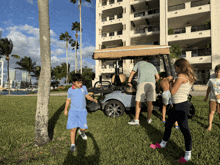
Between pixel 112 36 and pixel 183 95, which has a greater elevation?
pixel 112 36

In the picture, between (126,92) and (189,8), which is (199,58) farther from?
(126,92)

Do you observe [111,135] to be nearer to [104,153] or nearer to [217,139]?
[104,153]

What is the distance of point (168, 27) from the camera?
2041 centimetres

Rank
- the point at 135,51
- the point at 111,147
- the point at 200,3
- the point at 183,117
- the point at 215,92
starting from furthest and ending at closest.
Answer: the point at 200,3 → the point at 135,51 → the point at 215,92 → the point at 111,147 → the point at 183,117

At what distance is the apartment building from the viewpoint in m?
16.5

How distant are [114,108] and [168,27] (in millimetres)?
21293

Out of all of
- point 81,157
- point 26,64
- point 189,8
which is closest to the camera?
point 81,157

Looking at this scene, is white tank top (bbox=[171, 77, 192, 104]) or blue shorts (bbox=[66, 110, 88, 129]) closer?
white tank top (bbox=[171, 77, 192, 104])

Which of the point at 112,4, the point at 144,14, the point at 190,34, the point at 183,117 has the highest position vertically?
the point at 112,4

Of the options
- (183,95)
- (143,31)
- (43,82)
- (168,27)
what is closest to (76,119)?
(43,82)

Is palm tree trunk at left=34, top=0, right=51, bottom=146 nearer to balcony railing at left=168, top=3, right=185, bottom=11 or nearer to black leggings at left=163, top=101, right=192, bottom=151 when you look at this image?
black leggings at left=163, top=101, right=192, bottom=151

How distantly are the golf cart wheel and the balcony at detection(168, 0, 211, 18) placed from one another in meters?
19.6

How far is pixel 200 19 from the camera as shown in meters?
18.1

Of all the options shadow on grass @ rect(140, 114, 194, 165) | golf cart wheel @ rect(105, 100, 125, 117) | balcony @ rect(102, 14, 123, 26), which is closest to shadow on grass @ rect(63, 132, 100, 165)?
shadow on grass @ rect(140, 114, 194, 165)
